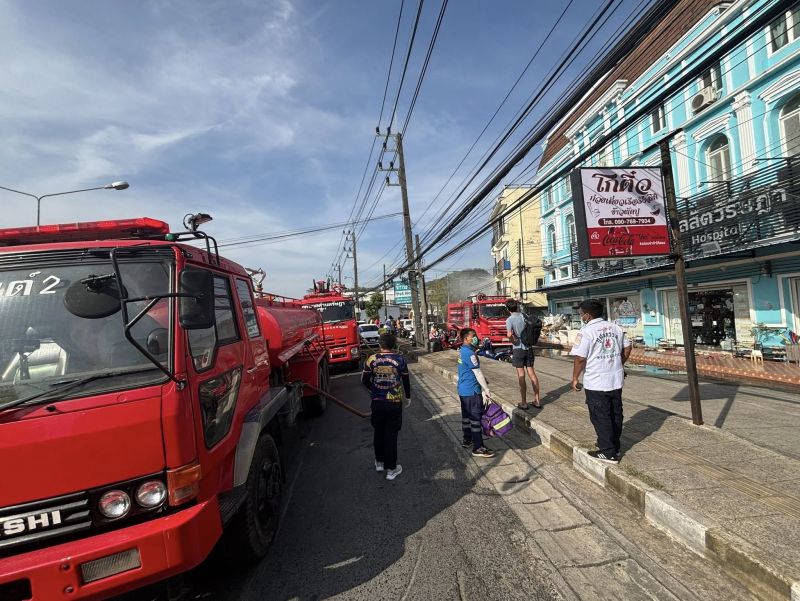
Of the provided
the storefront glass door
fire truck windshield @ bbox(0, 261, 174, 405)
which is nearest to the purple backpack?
fire truck windshield @ bbox(0, 261, 174, 405)

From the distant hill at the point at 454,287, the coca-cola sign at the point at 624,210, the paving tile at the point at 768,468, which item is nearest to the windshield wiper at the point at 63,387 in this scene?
the paving tile at the point at 768,468

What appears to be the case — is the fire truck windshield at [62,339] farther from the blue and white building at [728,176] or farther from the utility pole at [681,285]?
the blue and white building at [728,176]

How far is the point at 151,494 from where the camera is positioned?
2240 mm

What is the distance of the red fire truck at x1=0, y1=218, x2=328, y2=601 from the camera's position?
2041mm

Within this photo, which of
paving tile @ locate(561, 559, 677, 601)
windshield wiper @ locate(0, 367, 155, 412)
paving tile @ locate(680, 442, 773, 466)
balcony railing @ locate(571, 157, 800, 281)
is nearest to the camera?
windshield wiper @ locate(0, 367, 155, 412)

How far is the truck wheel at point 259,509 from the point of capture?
3.04 m

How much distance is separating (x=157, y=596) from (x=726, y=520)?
3.85 metres

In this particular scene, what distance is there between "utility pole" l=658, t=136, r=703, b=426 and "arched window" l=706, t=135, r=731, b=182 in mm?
9973

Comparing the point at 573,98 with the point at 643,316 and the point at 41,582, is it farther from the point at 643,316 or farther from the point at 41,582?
the point at 643,316

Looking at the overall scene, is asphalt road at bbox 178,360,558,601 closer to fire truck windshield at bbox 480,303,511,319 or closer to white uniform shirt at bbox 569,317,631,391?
white uniform shirt at bbox 569,317,631,391

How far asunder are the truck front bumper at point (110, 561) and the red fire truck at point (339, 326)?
10.5 m

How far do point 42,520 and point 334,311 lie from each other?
11.9 m

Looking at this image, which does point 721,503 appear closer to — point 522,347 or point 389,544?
point 389,544

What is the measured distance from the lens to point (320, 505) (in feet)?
13.9
